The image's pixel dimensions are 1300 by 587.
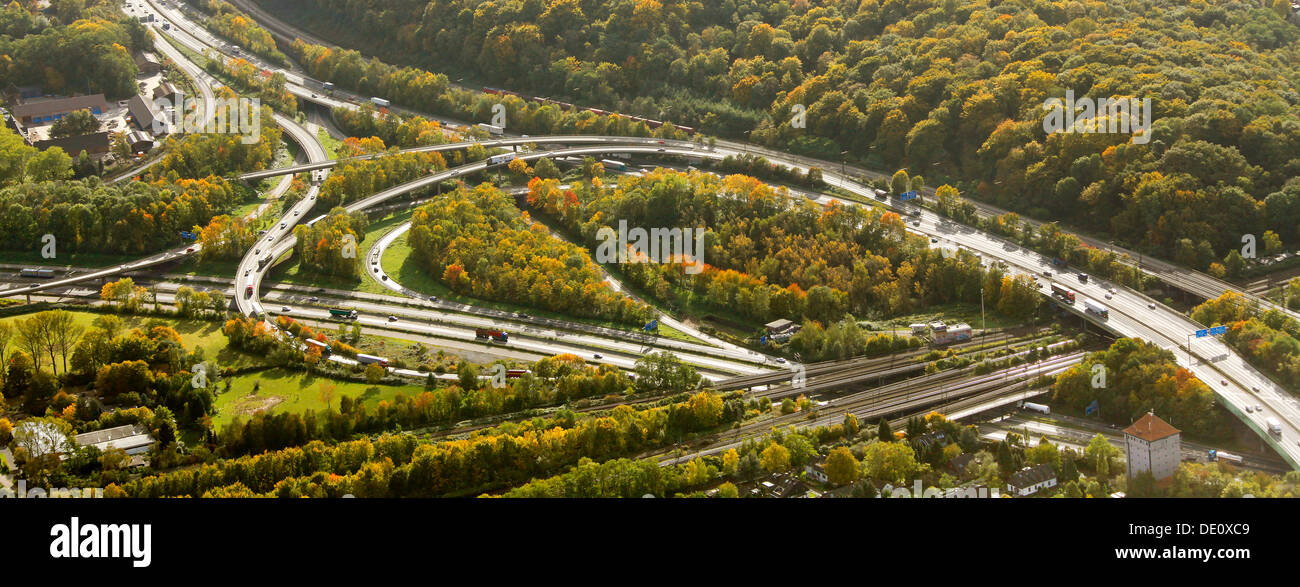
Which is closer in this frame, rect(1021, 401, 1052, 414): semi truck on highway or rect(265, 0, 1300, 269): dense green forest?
rect(1021, 401, 1052, 414): semi truck on highway

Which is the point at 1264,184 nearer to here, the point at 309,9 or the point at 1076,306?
the point at 1076,306

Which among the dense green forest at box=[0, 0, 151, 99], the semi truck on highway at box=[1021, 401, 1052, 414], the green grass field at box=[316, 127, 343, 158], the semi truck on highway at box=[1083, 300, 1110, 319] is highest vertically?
the dense green forest at box=[0, 0, 151, 99]

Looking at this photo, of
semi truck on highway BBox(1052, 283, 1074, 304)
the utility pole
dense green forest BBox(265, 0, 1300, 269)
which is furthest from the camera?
dense green forest BBox(265, 0, 1300, 269)

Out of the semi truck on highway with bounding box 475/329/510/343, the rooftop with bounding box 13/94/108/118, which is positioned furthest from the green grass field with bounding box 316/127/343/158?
the semi truck on highway with bounding box 475/329/510/343

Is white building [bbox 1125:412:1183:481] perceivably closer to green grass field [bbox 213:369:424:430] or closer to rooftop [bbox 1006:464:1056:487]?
rooftop [bbox 1006:464:1056:487]

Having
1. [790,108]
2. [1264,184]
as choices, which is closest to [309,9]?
[790,108]

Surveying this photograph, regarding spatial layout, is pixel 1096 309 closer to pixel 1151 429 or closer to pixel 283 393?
pixel 1151 429
